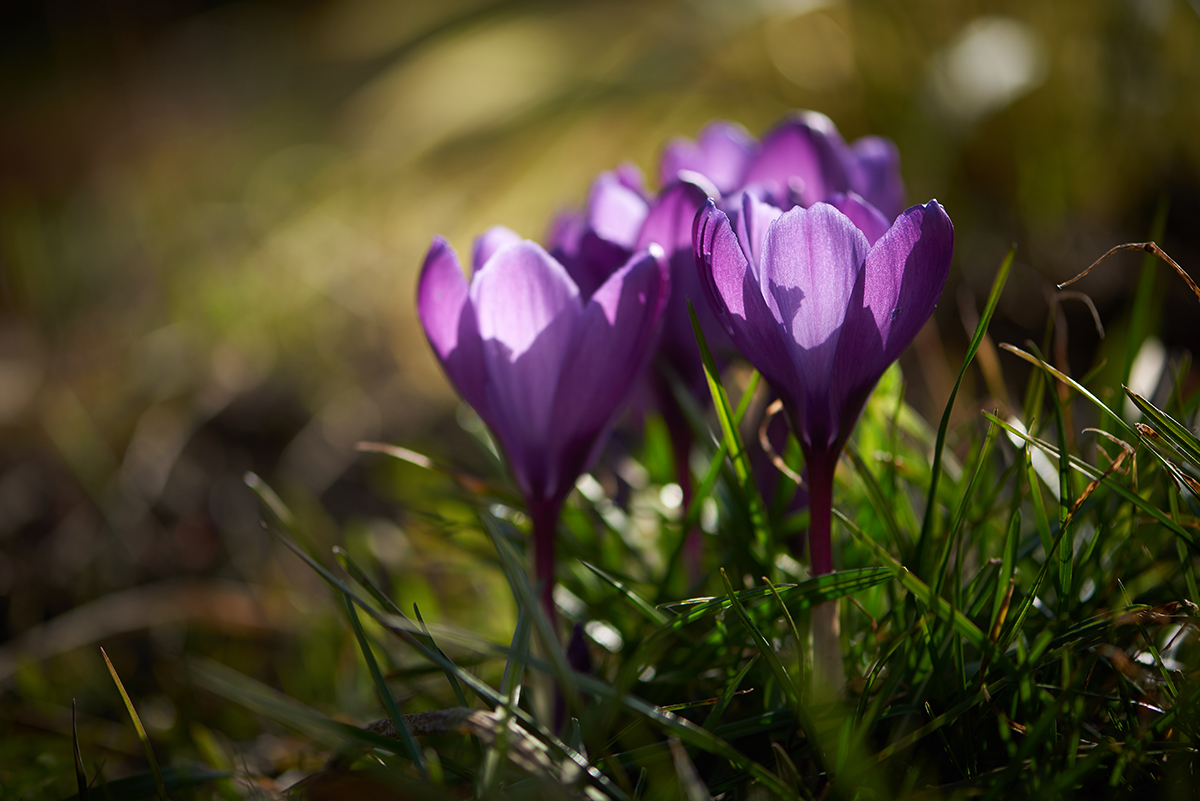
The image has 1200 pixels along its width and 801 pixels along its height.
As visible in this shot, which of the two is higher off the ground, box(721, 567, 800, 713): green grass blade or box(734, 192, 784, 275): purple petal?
box(734, 192, 784, 275): purple petal

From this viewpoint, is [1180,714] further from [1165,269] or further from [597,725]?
[1165,269]

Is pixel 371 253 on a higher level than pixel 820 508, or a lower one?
lower

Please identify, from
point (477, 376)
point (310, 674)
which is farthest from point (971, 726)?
point (310, 674)

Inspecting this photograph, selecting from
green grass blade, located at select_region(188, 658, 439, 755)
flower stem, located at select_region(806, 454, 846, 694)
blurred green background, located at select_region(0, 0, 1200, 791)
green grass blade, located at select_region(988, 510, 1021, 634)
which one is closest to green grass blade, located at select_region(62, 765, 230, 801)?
green grass blade, located at select_region(188, 658, 439, 755)

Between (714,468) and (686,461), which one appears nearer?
(714,468)

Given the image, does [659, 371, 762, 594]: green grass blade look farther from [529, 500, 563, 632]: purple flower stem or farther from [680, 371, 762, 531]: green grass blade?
[529, 500, 563, 632]: purple flower stem

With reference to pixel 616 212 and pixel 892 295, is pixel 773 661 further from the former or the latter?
pixel 616 212

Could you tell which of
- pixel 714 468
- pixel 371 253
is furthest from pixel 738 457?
pixel 371 253

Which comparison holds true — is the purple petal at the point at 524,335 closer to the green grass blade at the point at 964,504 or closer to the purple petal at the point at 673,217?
the purple petal at the point at 673,217
